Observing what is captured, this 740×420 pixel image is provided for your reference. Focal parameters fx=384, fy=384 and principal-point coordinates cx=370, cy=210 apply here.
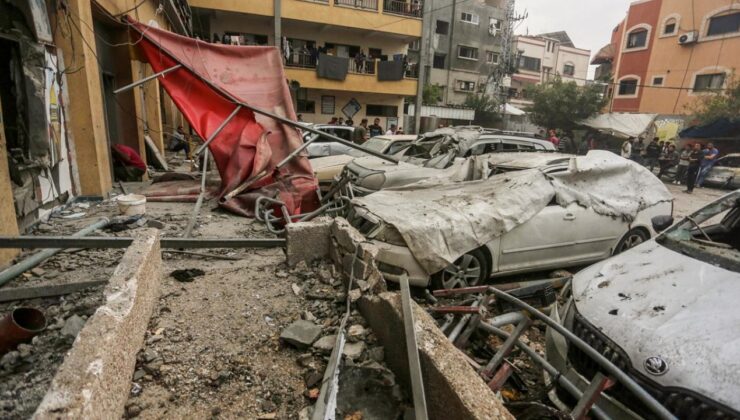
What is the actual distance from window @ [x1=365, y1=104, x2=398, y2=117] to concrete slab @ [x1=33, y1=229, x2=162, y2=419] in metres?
22.6

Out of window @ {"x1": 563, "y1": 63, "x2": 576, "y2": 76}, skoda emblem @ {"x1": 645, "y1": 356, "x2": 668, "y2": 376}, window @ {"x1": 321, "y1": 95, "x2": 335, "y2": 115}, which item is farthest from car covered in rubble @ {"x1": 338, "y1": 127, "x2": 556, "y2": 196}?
window @ {"x1": 563, "y1": 63, "x2": 576, "y2": 76}

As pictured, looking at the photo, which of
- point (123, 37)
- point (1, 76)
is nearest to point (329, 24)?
point (123, 37)

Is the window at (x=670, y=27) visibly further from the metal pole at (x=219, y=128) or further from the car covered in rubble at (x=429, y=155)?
the metal pole at (x=219, y=128)

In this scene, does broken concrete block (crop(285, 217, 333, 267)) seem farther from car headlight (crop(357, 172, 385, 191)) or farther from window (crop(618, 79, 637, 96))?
window (crop(618, 79, 637, 96))

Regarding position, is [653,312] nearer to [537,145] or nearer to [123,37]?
[537,145]

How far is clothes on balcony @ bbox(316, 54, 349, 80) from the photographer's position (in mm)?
20328

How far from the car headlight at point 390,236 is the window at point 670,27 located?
98.3 ft

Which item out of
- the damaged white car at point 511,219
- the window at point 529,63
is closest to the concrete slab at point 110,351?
the damaged white car at point 511,219

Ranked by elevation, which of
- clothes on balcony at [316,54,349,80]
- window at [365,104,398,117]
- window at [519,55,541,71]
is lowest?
window at [365,104,398,117]

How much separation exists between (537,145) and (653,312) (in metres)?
6.07

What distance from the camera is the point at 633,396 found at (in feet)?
6.83

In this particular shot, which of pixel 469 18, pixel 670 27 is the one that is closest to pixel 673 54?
pixel 670 27

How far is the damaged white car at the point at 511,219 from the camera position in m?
3.85

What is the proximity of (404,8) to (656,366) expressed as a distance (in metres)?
23.3
